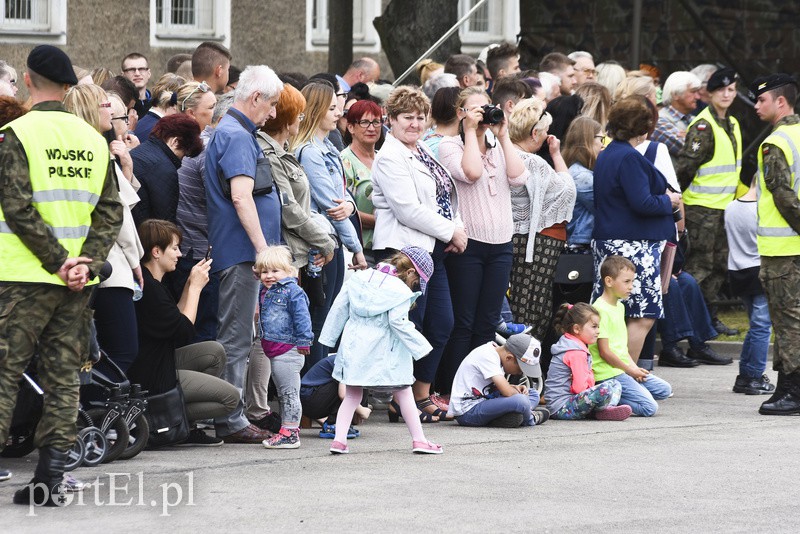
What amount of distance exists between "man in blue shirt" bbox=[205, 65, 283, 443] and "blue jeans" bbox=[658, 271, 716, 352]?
16.4 ft

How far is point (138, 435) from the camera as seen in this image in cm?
828

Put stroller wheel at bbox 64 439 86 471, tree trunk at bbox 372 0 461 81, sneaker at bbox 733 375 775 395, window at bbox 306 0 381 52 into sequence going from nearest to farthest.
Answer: stroller wheel at bbox 64 439 86 471 → sneaker at bbox 733 375 775 395 → tree trunk at bbox 372 0 461 81 → window at bbox 306 0 381 52

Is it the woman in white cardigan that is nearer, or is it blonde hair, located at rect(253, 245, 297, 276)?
blonde hair, located at rect(253, 245, 297, 276)

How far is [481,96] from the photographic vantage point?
10.3 metres

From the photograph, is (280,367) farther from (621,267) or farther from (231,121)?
(621,267)

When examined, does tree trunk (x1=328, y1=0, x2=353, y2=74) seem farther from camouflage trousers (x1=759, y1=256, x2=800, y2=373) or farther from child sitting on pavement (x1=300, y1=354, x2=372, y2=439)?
child sitting on pavement (x1=300, y1=354, x2=372, y2=439)

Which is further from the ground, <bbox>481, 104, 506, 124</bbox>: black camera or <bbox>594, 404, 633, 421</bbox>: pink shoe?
<bbox>481, 104, 506, 124</bbox>: black camera

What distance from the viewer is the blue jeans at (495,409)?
978cm

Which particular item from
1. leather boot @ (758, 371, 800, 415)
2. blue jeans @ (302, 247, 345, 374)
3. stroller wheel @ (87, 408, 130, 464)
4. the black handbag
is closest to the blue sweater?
leather boot @ (758, 371, 800, 415)

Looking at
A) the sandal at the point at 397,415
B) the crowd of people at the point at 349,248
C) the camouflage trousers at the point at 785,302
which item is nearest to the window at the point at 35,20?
the crowd of people at the point at 349,248

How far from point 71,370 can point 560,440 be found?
340 cm

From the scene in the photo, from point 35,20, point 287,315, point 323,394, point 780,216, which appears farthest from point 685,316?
point 35,20

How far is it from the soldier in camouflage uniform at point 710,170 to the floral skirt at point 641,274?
231cm

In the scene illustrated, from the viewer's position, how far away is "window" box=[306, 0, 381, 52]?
81.0ft
